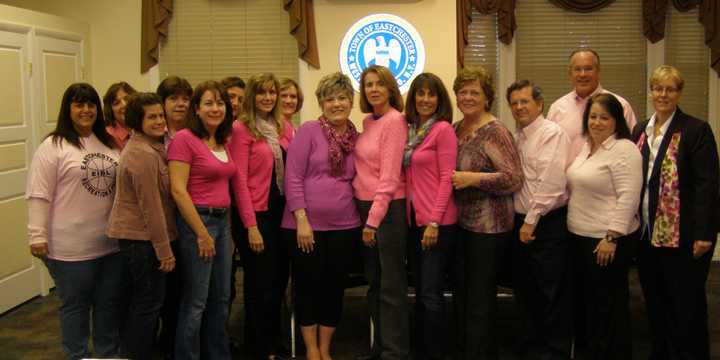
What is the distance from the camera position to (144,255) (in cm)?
272

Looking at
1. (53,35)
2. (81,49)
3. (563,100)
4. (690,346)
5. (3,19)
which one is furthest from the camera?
(81,49)

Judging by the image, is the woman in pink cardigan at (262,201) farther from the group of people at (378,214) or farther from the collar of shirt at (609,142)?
the collar of shirt at (609,142)

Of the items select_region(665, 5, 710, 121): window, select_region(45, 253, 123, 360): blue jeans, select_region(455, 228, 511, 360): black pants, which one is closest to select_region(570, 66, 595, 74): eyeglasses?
select_region(455, 228, 511, 360): black pants

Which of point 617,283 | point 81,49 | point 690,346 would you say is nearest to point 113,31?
point 81,49

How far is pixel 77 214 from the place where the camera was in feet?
9.11

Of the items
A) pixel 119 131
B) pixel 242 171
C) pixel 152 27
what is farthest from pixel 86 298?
pixel 152 27

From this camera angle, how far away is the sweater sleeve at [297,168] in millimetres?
3061

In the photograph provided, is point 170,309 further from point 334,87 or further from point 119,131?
point 334,87

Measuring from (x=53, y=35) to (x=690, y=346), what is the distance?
183 inches

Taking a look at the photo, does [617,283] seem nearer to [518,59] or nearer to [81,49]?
[518,59]

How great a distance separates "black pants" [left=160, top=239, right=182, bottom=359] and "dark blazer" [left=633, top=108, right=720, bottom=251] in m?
2.29

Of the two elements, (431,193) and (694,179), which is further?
(431,193)

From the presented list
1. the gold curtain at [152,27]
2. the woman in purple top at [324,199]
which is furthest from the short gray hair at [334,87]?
the gold curtain at [152,27]

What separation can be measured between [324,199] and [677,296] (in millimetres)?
1694
